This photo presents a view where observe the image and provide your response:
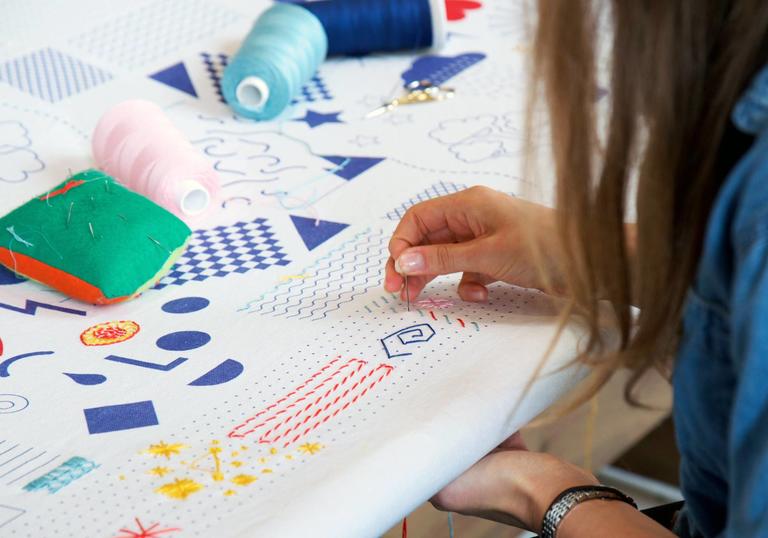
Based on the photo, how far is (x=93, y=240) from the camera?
81cm

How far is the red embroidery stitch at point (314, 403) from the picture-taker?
0.65 metres

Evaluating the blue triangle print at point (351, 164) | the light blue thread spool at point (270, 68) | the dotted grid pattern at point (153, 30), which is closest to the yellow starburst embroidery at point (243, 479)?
the blue triangle print at point (351, 164)

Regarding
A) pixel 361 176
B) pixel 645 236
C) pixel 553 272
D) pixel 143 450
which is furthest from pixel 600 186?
pixel 361 176

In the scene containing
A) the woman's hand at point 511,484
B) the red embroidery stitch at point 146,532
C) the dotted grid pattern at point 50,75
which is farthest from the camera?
the dotted grid pattern at point 50,75

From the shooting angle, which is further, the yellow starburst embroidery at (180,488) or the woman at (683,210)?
the yellow starburst embroidery at (180,488)

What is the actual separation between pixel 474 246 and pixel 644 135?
26cm

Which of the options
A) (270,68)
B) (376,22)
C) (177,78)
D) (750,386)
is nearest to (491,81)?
(376,22)

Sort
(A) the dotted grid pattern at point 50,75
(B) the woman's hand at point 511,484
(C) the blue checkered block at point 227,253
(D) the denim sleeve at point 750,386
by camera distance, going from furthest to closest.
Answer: (A) the dotted grid pattern at point 50,75, (C) the blue checkered block at point 227,253, (B) the woman's hand at point 511,484, (D) the denim sleeve at point 750,386

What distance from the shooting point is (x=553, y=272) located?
76 centimetres

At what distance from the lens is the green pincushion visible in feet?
2.61

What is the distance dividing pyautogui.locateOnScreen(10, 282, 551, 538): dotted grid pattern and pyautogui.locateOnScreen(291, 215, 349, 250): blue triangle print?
0.34ft

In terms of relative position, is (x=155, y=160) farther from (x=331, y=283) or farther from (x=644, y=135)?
(x=644, y=135)

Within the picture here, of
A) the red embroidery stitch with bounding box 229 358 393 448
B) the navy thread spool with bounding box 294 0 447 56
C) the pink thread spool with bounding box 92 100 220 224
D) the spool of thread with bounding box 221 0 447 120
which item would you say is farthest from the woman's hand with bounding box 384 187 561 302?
the navy thread spool with bounding box 294 0 447 56

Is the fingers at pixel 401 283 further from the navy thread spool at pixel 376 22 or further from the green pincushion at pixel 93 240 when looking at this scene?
the navy thread spool at pixel 376 22
